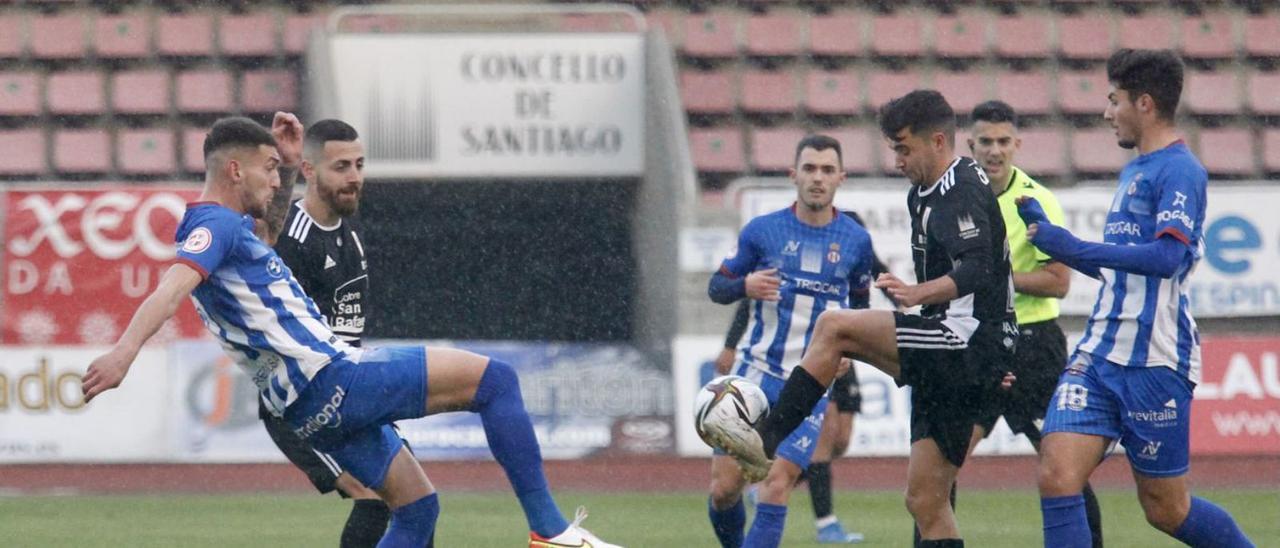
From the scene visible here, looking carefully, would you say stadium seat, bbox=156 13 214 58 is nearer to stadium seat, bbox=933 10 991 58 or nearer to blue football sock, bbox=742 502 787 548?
stadium seat, bbox=933 10 991 58

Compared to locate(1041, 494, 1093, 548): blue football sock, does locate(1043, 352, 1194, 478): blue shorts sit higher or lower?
higher

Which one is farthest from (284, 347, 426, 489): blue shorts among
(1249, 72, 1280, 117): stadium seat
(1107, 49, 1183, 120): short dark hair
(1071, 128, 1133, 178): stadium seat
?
(1249, 72, 1280, 117): stadium seat

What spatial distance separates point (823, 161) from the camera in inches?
314

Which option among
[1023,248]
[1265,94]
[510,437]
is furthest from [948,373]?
[1265,94]

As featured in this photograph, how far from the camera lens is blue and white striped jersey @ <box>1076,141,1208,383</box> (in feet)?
18.6

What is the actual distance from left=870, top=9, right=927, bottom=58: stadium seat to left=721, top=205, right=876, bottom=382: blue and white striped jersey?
27.8 feet

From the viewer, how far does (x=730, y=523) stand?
7488mm

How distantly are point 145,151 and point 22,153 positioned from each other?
966mm

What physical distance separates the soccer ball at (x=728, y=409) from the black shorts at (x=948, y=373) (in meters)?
0.55

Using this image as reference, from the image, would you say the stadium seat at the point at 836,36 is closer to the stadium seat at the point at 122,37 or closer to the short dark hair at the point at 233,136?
the stadium seat at the point at 122,37

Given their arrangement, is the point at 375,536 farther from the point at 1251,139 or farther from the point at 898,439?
the point at 1251,139

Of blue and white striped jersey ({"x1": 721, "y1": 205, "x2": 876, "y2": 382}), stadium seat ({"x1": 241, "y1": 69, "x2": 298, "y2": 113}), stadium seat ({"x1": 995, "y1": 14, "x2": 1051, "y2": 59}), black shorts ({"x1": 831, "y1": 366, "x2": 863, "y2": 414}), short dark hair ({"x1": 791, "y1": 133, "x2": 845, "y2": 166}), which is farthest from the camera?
stadium seat ({"x1": 995, "y1": 14, "x2": 1051, "y2": 59})

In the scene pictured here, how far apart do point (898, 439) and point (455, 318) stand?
432 cm

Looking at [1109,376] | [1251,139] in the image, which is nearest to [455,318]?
[1251,139]
